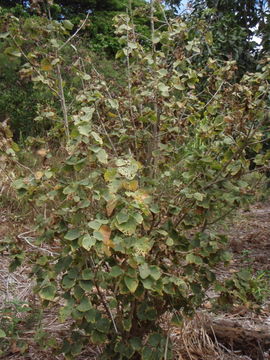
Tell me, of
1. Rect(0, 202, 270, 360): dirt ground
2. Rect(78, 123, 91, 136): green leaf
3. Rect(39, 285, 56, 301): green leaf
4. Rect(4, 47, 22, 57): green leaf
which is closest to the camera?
Rect(78, 123, 91, 136): green leaf

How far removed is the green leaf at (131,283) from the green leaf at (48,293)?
0.30 m

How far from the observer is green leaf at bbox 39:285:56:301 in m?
1.75

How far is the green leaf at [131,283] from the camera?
162 cm

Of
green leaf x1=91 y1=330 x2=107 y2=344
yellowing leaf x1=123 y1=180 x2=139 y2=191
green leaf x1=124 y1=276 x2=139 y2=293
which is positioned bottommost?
green leaf x1=91 y1=330 x2=107 y2=344

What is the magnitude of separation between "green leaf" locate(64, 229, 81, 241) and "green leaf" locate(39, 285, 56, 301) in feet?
0.82

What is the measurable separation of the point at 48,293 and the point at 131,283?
332mm

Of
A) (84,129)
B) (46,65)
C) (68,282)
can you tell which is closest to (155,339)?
(68,282)

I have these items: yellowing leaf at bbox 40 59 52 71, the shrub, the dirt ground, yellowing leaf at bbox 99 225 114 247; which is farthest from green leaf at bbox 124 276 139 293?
yellowing leaf at bbox 40 59 52 71

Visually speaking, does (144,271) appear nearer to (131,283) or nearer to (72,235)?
(131,283)

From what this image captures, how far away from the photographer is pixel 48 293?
5.78 ft

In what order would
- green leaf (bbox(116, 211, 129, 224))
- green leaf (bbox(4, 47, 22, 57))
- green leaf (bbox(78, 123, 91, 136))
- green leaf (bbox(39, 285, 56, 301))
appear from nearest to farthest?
green leaf (bbox(116, 211, 129, 224)) < green leaf (bbox(78, 123, 91, 136)) < green leaf (bbox(39, 285, 56, 301)) < green leaf (bbox(4, 47, 22, 57))

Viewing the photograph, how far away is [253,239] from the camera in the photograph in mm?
4359

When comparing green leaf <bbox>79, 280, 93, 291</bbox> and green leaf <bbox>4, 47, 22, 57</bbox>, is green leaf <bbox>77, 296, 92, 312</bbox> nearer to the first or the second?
green leaf <bbox>79, 280, 93, 291</bbox>

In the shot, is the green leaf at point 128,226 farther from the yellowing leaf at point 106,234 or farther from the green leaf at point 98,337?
the green leaf at point 98,337
